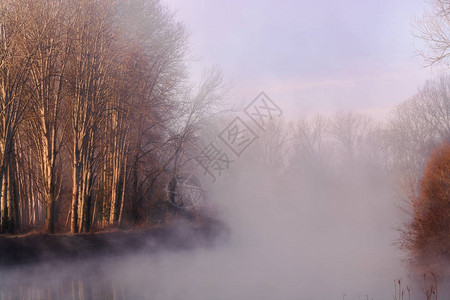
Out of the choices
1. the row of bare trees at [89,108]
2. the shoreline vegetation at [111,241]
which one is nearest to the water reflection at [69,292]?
the shoreline vegetation at [111,241]

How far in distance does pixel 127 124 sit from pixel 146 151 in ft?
10.5

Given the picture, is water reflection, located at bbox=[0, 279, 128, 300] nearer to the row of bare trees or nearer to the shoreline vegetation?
the shoreline vegetation

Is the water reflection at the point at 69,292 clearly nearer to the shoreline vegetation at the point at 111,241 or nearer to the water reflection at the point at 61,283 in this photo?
the water reflection at the point at 61,283

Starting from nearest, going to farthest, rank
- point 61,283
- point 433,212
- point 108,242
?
point 61,283 < point 433,212 < point 108,242

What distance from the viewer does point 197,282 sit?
15844mm

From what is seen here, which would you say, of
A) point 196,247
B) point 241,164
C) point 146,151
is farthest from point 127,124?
point 241,164

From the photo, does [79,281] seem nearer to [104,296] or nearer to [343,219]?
[104,296]

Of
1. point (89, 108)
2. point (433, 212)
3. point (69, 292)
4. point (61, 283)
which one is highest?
point (89, 108)

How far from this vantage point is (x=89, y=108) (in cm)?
2250

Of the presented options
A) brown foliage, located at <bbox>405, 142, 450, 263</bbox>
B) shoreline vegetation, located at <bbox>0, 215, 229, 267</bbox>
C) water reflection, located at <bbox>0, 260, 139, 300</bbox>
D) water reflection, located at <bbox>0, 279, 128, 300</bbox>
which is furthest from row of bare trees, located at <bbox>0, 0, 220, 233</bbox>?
brown foliage, located at <bbox>405, 142, 450, 263</bbox>

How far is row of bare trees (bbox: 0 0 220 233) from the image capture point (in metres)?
19.5

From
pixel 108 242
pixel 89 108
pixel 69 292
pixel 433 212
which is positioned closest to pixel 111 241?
pixel 108 242

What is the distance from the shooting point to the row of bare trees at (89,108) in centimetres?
1950

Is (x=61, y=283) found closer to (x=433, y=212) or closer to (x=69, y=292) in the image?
(x=69, y=292)
